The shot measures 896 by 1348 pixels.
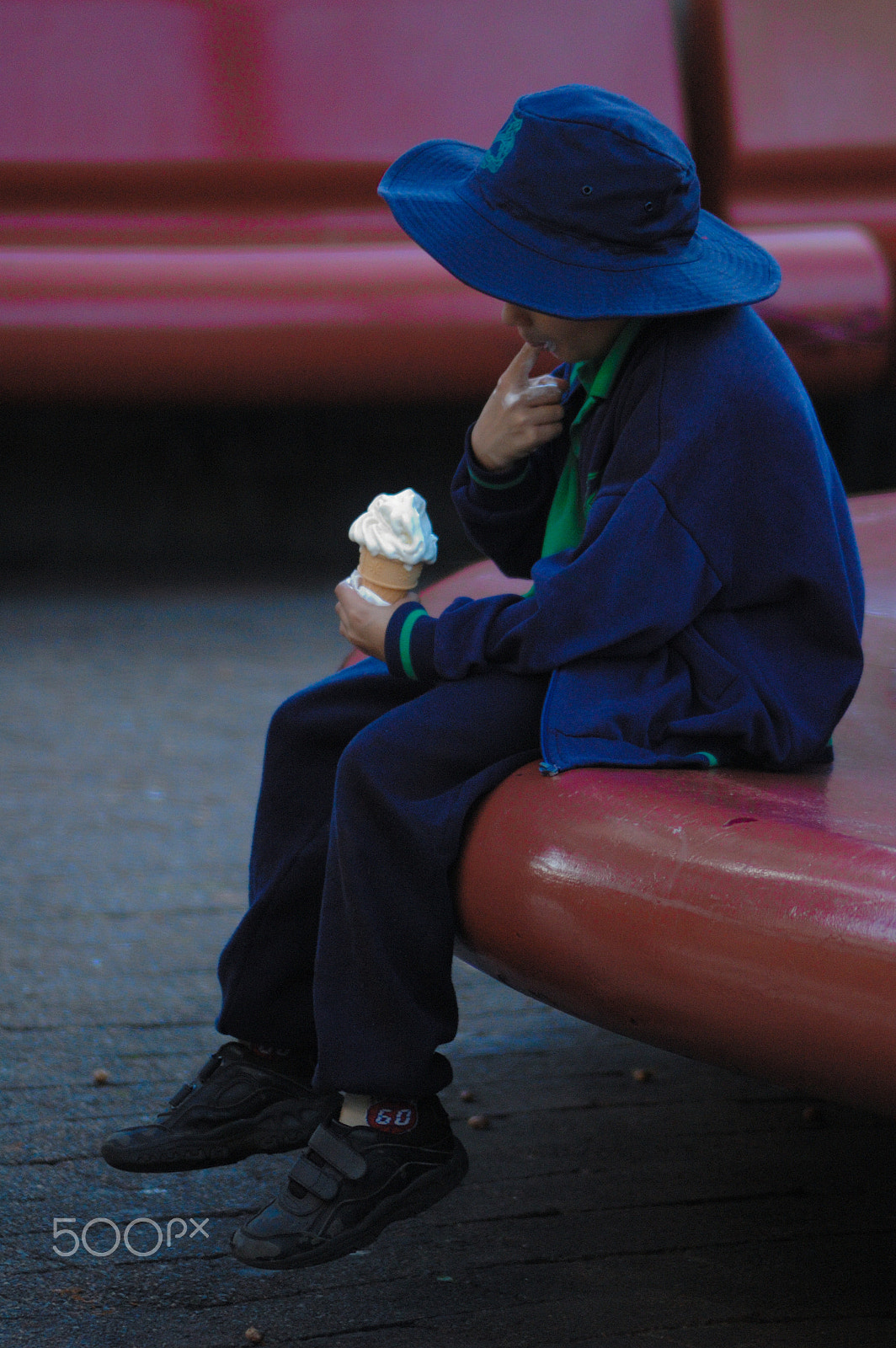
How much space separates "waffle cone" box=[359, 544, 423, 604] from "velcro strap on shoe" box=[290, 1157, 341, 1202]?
0.51 metres

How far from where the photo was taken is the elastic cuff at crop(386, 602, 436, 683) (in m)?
1.34

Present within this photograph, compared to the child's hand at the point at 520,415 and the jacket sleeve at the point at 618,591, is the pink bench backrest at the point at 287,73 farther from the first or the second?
the jacket sleeve at the point at 618,591

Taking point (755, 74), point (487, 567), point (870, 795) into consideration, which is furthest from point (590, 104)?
point (755, 74)

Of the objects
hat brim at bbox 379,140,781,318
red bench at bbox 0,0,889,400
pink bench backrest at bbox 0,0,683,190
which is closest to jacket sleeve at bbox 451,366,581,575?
hat brim at bbox 379,140,781,318

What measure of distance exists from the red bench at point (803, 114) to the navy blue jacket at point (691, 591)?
11.3 ft

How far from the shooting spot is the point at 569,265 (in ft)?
4.09

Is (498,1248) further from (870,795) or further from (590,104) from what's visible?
(590,104)

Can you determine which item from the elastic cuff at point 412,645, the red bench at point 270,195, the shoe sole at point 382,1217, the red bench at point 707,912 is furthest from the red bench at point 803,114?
the shoe sole at point 382,1217

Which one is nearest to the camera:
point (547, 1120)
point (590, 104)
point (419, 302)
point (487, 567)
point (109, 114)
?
point (590, 104)

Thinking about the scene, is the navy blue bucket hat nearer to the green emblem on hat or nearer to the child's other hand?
the green emblem on hat

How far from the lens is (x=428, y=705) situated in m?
1.30

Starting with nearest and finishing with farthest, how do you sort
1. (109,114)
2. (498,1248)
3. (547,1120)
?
(498,1248)
(547,1120)
(109,114)

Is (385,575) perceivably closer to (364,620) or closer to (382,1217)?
(364,620)

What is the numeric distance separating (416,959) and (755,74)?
3.94 metres
